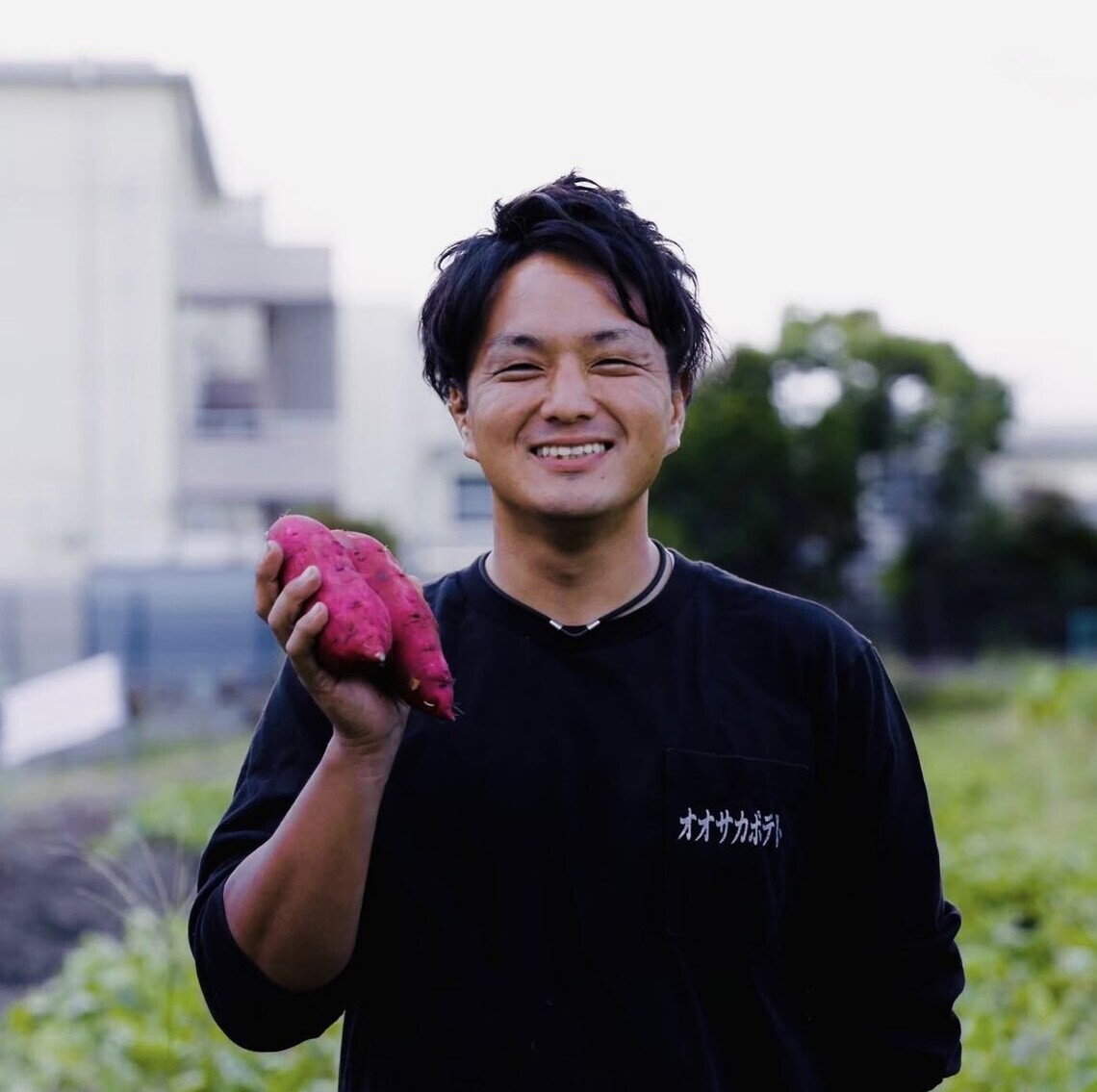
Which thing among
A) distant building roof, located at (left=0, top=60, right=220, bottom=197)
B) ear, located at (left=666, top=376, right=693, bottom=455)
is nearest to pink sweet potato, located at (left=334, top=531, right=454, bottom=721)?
ear, located at (left=666, top=376, right=693, bottom=455)

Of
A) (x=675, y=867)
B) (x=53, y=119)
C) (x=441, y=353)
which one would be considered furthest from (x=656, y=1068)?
(x=53, y=119)

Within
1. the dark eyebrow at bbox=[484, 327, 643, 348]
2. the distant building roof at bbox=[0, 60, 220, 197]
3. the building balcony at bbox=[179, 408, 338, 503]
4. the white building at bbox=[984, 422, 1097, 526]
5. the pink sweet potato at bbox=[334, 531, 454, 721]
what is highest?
the distant building roof at bbox=[0, 60, 220, 197]

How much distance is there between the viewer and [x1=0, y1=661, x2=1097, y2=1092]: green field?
4.06m

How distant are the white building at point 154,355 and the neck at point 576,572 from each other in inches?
737

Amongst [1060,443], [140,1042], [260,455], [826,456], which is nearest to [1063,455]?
[1060,443]

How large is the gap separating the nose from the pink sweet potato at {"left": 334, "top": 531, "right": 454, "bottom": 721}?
0.24m

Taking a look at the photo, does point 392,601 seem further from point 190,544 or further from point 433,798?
point 190,544

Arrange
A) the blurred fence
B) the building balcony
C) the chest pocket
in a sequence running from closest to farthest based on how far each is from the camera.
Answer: the chest pocket, the blurred fence, the building balcony

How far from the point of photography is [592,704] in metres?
1.83

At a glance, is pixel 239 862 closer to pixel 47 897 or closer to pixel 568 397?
pixel 568 397

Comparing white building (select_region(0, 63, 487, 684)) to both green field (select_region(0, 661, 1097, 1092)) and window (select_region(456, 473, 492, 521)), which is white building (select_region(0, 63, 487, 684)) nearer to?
window (select_region(456, 473, 492, 521))

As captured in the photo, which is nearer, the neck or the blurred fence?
the neck

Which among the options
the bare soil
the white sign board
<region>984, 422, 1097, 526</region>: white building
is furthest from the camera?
<region>984, 422, 1097, 526</region>: white building

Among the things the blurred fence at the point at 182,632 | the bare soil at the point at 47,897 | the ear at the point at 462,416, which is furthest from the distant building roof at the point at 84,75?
the ear at the point at 462,416
